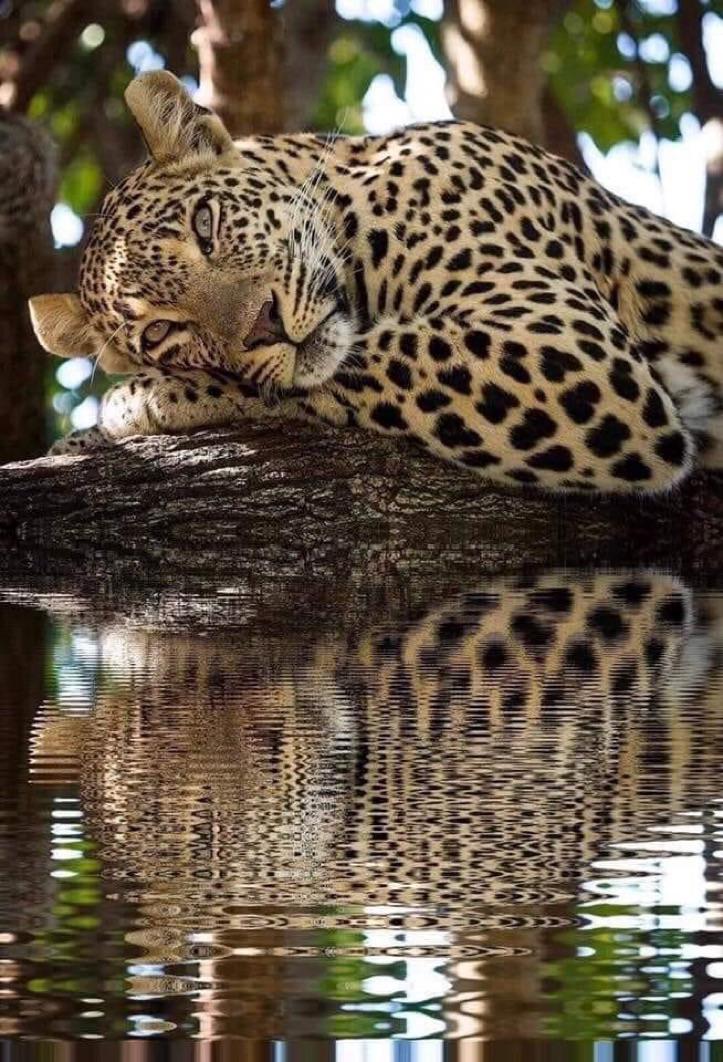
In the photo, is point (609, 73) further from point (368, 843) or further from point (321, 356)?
point (368, 843)

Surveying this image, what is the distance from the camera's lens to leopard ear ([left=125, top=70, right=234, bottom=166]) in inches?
324

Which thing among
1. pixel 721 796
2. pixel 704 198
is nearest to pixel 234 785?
pixel 721 796

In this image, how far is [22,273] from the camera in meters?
11.8

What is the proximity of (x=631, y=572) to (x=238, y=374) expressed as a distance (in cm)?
175

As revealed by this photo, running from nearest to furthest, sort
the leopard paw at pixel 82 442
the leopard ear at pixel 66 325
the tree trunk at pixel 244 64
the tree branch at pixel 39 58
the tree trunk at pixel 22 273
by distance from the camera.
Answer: the leopard ear at pixel 66 325 → the leopard paw at pixel 82 442 → the tree trunk at pixel 244 64 → the tree trunk at pixel 22 273 → the tree branch at pixel 39 58

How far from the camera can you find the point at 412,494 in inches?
309

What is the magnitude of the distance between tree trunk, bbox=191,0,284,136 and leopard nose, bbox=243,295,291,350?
364 centimetres

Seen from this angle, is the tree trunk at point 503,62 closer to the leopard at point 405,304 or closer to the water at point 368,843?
the leopard at point 405,304

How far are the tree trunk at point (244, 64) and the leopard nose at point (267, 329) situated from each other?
3.64 m

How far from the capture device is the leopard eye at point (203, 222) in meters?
7.93

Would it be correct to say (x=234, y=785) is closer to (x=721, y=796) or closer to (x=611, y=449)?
(x=721, y=796)

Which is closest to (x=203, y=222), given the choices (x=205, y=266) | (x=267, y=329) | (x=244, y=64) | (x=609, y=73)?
(x=205, y=266)

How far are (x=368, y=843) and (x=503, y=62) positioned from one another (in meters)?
9.20

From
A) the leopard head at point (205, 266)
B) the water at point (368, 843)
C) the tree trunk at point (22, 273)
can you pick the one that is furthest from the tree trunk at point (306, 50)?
the water at point (368, 843)
